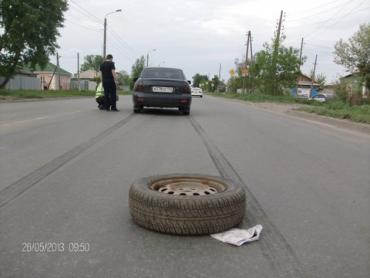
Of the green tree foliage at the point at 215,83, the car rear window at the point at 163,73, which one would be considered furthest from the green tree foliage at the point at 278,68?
the green tree foliage at the point at 215,83

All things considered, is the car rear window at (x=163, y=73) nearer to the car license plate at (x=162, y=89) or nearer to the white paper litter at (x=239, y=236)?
the car license plate at (x=162, y=89)

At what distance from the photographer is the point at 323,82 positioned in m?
103

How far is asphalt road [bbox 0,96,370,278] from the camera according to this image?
9.87 ft

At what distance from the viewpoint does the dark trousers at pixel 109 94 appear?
625 inches

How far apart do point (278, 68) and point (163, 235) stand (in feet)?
149

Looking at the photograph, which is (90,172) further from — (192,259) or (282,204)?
(192,259)

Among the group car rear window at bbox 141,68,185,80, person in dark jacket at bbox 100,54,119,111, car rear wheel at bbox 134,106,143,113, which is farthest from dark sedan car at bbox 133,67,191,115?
person in dark jacket at bbox 100,54,119,111

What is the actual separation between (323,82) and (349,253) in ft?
343

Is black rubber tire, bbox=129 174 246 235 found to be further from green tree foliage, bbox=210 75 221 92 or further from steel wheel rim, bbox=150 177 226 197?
green tree foliage, bbox=210 75 221 92

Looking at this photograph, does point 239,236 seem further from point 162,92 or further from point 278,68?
point 278,68

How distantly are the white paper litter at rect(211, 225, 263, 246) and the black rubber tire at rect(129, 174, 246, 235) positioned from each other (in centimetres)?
7

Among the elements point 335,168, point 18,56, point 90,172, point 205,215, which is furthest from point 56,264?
point 18,56

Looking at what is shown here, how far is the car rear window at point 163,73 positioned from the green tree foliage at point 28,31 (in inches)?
1161

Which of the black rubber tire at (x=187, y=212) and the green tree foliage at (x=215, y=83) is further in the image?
the green tree foliage at (x=215, y=83)
